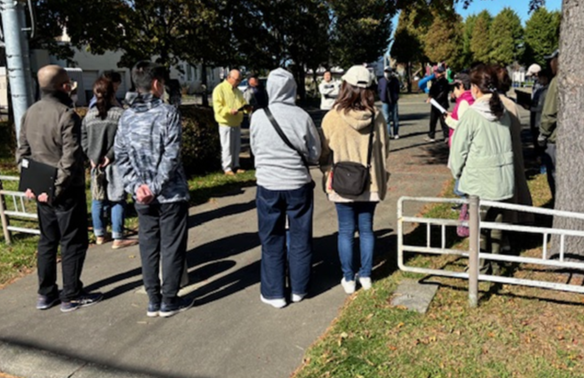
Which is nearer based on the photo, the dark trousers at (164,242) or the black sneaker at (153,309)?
the dark trousers at (164,242)

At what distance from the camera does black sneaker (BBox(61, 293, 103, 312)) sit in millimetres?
4451

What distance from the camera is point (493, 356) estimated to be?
11.4 ft

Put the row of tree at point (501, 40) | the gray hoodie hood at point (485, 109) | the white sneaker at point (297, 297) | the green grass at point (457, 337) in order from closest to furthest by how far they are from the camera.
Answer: the green grass at point (457, 337) < the gray hoodie hood at point (485, 109) < the white sneaker at point (297, 297) < the row of tree at point (501, 40)

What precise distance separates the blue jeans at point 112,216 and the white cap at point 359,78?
9.73ft

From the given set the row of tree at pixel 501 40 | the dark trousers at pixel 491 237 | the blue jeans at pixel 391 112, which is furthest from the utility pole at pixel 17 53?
the row of tree at pixel 501 40

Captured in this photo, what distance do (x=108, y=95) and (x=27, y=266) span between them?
1937 mm

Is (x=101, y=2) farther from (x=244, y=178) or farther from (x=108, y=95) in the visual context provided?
(x=108, y=95)

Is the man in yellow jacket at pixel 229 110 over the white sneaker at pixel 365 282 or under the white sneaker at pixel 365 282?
over

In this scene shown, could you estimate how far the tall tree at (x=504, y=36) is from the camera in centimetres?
5972

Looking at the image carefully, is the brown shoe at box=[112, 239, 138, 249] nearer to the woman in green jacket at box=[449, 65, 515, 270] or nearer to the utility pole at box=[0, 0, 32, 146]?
the utility pole at box=[0, 0, 32, 146]

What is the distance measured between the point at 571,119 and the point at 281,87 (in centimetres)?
232

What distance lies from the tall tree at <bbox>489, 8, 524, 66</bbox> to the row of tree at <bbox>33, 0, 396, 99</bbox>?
2964cm

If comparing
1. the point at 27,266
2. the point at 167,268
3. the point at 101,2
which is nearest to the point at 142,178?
the point at 167,268

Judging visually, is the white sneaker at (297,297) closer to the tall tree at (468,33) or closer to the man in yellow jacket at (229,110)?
the man in yellow jacket at (229,110)
